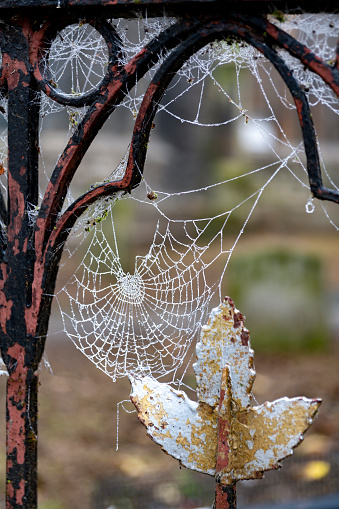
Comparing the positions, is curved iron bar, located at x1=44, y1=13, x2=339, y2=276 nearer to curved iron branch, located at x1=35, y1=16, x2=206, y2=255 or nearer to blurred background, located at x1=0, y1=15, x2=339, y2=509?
curved iron branch, located at x1=35, y1=16, x2=206, y2=255

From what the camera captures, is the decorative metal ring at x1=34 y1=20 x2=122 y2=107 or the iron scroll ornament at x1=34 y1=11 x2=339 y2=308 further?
the decorative metal ring at x1=34 y1=20 x2=122 y2=107

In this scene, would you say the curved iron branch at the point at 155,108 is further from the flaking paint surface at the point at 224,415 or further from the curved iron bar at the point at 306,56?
the flaking paint surface at the point at 224,415

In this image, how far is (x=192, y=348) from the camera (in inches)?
189

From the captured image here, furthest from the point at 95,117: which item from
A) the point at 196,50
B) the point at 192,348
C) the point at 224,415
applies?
the point at 192,348

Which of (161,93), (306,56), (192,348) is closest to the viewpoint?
(306,56)

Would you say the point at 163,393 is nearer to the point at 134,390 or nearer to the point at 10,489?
the point at 134,390

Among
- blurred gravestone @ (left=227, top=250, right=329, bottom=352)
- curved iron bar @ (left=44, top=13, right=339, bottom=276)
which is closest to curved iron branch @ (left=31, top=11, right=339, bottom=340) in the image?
curved iron bar @ (left=44, top=13, right=339, bottom=276)

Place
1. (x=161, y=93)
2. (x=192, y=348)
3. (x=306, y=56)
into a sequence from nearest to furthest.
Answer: (x=306, y=56) → (x=161, y=93) → (x=192, y=348)

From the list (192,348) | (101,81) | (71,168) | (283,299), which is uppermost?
(283,299)

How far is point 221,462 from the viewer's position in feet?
2.75

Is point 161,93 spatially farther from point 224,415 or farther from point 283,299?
point 283,299

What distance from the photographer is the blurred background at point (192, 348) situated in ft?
8.55

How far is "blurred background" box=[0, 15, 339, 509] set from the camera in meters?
2.61

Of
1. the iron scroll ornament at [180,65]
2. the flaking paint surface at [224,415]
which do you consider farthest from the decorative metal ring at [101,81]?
the flaking paint surface at [224,415]
